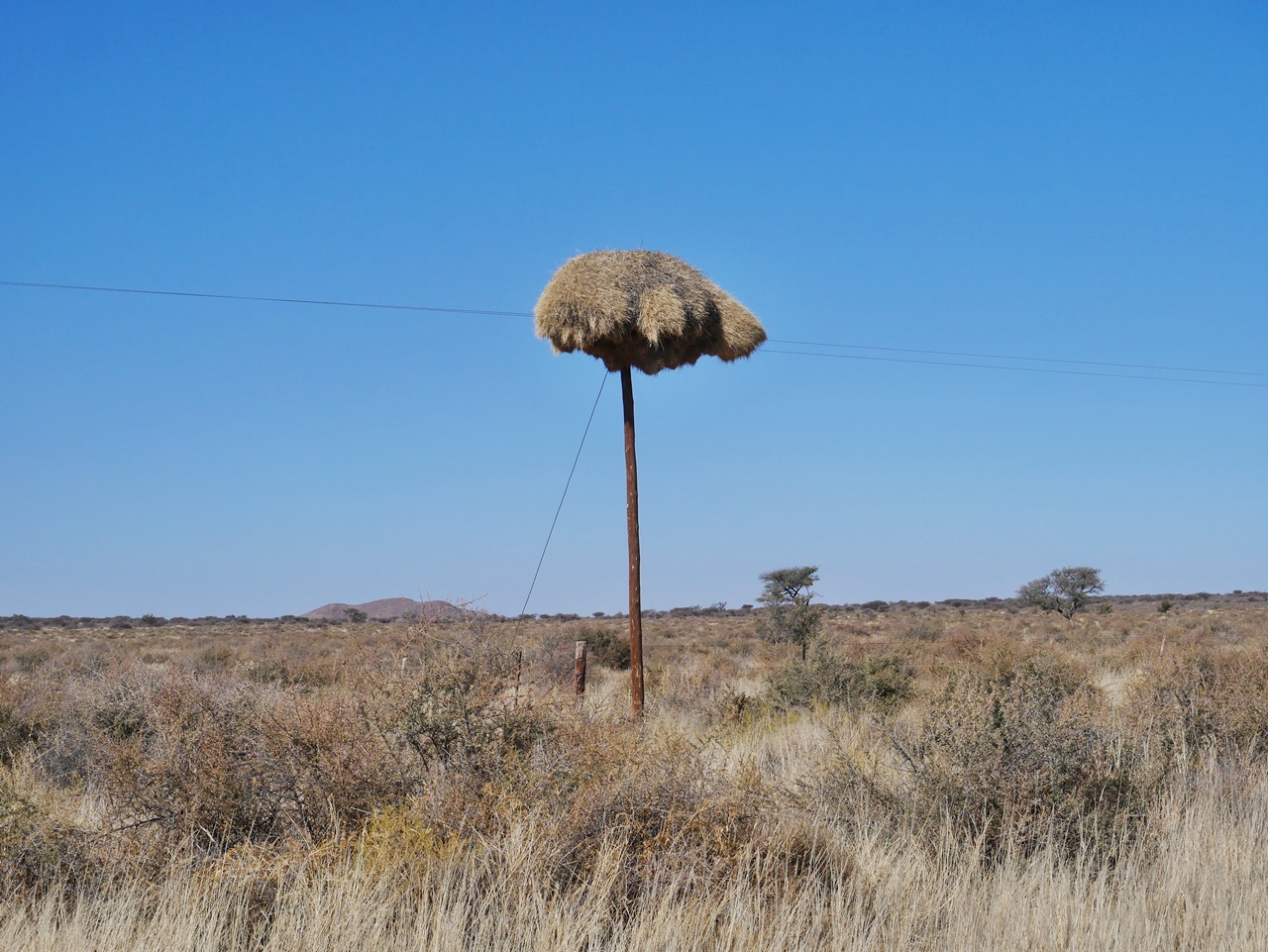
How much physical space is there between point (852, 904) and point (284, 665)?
14.7 m

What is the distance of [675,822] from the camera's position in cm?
473

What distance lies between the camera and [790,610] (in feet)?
82.4

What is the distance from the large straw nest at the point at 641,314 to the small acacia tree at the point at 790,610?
6293mm

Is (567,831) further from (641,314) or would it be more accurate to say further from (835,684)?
(835,684)

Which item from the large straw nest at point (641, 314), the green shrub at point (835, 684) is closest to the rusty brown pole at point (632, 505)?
the large straw nest at point (641, 314)

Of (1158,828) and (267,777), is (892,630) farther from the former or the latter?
(267,777)

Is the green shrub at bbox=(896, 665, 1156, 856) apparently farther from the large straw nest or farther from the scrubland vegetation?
the large straw nest

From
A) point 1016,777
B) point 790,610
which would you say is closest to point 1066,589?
point 790,610

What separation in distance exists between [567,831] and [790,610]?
21108 millimetres

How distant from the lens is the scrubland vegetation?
4.18 metres

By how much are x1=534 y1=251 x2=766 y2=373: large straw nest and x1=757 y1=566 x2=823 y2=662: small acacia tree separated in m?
6.29

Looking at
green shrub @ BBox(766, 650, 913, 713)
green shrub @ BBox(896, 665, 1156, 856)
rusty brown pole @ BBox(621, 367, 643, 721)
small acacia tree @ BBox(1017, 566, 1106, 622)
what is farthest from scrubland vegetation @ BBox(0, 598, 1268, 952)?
small acacia tree @ BBox(1017, 566, 1106, 622)

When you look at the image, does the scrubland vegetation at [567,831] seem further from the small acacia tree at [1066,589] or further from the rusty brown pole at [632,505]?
the small acacia tree at [1066,589]

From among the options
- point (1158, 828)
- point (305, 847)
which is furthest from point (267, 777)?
point (1158, 828)
